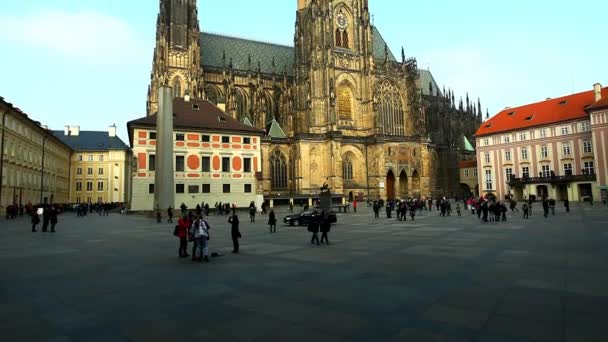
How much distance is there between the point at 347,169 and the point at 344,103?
34.2ft

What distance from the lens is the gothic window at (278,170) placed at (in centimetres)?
5541

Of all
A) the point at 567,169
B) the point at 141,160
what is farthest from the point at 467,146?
the point at 141,160

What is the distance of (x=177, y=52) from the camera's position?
5466cm

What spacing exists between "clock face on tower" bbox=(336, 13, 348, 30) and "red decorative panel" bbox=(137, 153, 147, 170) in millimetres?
37655

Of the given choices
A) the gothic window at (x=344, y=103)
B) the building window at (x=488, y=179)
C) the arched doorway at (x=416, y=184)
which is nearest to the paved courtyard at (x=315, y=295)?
the gothic window at (x=344, y=103)

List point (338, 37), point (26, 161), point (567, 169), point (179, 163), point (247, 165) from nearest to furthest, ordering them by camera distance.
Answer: point (179, 163) → point (247, 165) → point (26, 161) → point (567, 169) → point (338, 37)

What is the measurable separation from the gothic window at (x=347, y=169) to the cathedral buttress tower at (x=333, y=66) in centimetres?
469

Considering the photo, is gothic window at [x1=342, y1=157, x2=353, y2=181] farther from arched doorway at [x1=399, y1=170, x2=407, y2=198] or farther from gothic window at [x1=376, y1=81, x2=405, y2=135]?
arched doorway at [x1=399, y1=170, x2=407, y2=198]

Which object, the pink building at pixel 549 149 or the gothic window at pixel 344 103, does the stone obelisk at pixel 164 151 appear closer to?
the gothic window at pixel 344 103

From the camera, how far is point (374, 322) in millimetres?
5453

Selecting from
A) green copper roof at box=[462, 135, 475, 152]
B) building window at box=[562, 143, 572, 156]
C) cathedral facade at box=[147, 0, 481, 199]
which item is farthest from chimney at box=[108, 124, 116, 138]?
building window at box=[562, 143, 572, 156]

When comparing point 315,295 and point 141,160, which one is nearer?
point 315,295

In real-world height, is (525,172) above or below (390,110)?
below

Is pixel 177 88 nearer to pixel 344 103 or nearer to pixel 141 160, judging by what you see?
pixel 141 160
